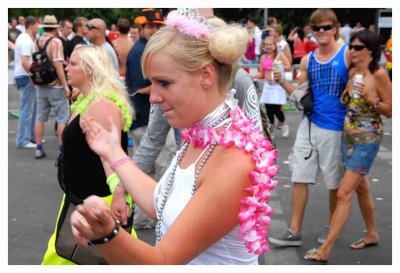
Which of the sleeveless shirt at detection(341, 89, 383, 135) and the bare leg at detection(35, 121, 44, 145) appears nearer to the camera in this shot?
the sleeveless shirt at detection(341, 89, 383, 135)

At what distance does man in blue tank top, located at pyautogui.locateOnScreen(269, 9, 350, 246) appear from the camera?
17.4 ft

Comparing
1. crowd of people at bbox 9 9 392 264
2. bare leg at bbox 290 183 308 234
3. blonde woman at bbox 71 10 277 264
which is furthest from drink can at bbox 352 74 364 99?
blonde woman at bbox 71 10 277 264

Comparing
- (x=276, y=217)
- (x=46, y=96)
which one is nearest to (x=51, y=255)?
(x=276, y=217)

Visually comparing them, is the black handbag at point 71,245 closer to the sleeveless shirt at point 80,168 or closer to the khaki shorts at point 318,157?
the sleeveless shirt at point 80,168

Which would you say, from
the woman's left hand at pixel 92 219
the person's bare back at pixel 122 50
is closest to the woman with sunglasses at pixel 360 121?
the woman's left hand at pixel 92 219

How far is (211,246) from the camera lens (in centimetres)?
212

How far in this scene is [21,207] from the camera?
6.79 m

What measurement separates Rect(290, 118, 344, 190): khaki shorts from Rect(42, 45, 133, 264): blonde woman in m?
1.93

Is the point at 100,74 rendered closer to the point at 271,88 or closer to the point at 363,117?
the point at 363,117

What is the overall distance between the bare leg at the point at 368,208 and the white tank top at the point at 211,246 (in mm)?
3293

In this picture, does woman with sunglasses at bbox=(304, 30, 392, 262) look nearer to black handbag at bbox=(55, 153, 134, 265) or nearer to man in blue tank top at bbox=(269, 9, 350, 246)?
man in blue tank top at bbox=(269, 9, 350, 246)

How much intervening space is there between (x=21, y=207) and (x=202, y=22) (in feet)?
16.4

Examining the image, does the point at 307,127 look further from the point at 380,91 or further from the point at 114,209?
the point at 114,209

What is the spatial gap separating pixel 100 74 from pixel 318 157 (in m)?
2.22
